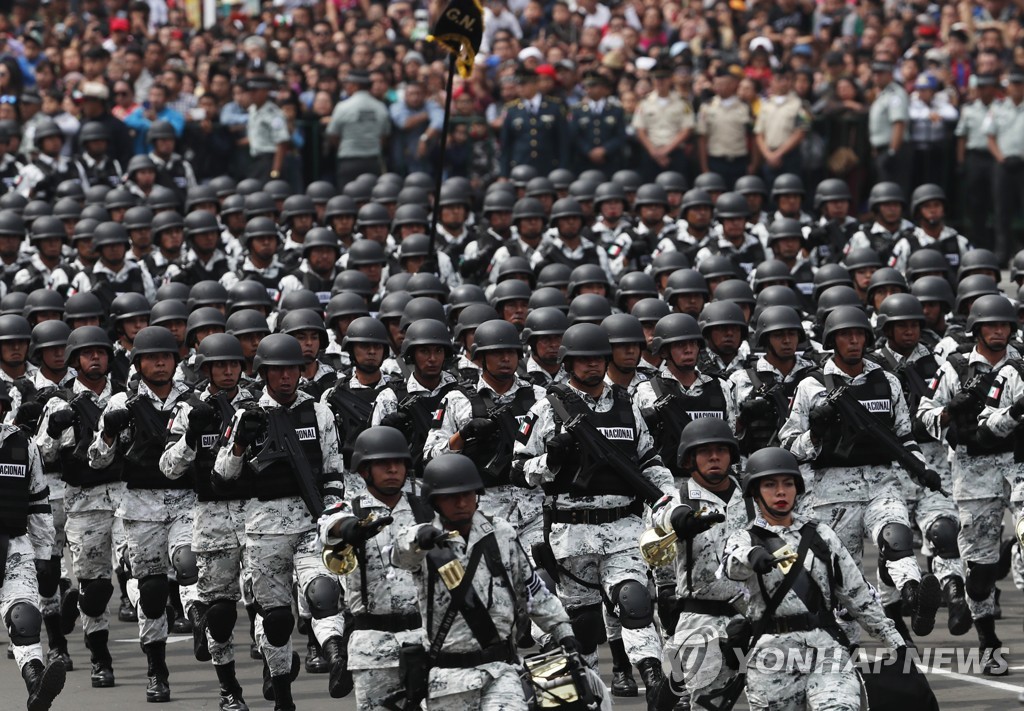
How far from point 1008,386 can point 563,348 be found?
2.93 m

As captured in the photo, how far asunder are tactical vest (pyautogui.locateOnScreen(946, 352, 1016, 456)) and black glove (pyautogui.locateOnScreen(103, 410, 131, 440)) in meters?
5.04

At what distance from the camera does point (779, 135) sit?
23312 mm

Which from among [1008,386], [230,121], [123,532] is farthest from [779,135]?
[123,532]

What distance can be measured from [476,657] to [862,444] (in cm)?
392

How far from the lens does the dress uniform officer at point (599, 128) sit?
77.5ft

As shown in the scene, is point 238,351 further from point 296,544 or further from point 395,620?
point 395,620

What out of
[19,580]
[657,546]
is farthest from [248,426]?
[657,546]

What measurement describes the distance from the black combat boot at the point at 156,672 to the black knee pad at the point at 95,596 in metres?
0.57

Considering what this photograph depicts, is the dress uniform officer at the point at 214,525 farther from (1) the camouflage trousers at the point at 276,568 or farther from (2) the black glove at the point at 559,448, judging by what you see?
(2) the black glove at the point at 559,448

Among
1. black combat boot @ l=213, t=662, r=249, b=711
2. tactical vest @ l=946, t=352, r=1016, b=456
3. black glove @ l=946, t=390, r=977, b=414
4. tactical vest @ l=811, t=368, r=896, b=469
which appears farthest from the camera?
tactical vest @ l=946, t=352, r=1016, b=456

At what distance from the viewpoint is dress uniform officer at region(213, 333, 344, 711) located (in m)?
11.5

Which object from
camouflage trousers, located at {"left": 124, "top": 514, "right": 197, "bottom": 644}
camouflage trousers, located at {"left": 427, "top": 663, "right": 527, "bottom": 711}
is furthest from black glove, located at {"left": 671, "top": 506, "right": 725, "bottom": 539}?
camouflage trousers, located at {"left": 124, "top": 514, "right": 197, "bottom": 644}

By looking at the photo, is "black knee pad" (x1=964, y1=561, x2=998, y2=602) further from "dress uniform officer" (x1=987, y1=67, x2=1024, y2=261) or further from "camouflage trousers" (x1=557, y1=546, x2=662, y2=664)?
"dress uniform officer" (x1=987, y1=67, x2=1024, y2=261)

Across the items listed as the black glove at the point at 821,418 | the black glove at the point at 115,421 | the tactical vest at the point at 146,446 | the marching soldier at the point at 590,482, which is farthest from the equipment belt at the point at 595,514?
the black glove at the point at 115,421
